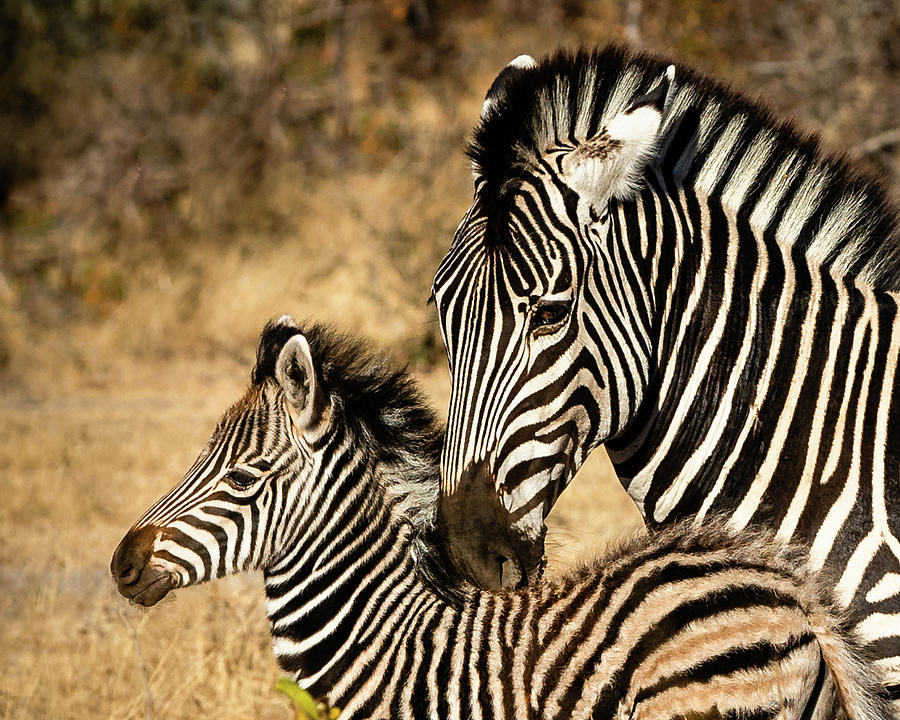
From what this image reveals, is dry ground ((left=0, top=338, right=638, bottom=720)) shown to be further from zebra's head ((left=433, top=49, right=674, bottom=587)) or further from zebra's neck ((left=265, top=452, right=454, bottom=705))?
zebra's head ((left=433, top=49, right=674, bottom=587))

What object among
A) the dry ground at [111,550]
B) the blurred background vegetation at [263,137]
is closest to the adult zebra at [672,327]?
the dry ground at [111,550]

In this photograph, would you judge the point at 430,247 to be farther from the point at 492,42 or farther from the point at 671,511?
the point at 671,511

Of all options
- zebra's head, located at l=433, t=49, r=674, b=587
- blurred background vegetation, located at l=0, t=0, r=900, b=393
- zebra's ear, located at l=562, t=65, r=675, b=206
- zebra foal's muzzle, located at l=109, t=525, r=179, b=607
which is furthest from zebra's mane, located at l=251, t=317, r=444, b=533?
blurred background vegetation, located at l=0, t=0, r=900, b=393

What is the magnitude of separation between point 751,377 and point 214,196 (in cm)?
1483

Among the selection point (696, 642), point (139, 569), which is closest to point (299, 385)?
point (139, 569)

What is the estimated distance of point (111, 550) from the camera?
804 cm

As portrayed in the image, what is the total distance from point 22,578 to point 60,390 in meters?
5.95

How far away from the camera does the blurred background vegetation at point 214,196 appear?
8742mm

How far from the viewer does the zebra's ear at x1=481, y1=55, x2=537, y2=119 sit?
4.00m

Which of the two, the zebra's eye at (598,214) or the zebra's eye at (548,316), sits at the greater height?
the zebra's eye at (598,214)

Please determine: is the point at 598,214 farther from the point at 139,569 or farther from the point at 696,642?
the point at 139,569

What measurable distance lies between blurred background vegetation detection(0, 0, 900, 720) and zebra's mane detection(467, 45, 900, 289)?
10.2 feet

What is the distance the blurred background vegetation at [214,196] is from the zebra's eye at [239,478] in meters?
1.86

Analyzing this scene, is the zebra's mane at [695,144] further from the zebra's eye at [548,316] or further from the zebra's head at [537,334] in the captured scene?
the zebra's eye at [548,316]
